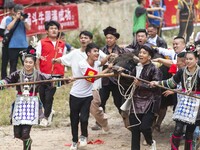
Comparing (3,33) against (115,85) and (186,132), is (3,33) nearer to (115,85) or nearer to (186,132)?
(115,85)

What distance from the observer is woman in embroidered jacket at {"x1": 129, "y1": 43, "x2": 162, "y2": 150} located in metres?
9.48

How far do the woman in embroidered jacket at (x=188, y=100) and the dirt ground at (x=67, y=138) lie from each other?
1.16 meters

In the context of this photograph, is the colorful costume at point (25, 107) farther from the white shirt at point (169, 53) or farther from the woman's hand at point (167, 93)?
the white shirt at point (169, 53)

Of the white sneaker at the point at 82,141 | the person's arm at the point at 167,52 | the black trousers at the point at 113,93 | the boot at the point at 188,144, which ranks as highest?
the person's arm at the point at 167,52

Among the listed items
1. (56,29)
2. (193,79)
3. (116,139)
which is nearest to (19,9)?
(56,29)

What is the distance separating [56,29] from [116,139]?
219 centimetres

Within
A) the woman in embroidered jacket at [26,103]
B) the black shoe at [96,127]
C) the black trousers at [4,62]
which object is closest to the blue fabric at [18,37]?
the black trousers at [4,62]

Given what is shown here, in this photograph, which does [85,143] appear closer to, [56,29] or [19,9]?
[56,29]

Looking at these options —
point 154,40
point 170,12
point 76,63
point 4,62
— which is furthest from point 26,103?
point 170,12

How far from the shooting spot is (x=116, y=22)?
763 inches

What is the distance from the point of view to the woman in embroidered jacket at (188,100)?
9.20 meters

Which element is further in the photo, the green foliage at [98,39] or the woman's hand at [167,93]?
the green foliage at [98,39]

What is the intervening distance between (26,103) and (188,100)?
2158 millimetres

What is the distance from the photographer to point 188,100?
9289mm
